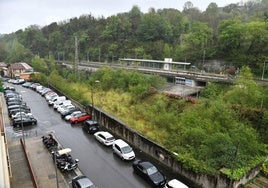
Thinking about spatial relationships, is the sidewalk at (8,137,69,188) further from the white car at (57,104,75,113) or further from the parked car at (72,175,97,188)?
the white car at (57,104,75,113)

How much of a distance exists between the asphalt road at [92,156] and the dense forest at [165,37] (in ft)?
140

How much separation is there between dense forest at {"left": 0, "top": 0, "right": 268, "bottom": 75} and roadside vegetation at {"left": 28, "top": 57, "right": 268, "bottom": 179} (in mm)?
21493

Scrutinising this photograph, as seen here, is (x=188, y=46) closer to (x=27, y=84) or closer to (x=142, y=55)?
(x=142, y=55)

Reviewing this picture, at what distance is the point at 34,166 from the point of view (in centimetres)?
2053

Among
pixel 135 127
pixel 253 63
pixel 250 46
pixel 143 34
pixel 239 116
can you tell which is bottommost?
pixel 135 127

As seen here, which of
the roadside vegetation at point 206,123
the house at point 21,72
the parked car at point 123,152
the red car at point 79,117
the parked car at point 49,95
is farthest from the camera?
the house at point 21,72

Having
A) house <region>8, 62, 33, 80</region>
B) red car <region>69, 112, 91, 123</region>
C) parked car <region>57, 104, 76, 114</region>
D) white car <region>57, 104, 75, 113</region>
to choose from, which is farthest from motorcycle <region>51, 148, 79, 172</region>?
house <region>8, 62, 33, 80</region>

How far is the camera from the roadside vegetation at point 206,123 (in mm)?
18000

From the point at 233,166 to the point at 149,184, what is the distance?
6485 millimetres

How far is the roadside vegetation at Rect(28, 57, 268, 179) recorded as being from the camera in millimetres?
18000

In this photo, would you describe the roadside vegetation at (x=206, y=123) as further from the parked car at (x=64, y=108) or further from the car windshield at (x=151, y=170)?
the parked car at (x=64, y=108)

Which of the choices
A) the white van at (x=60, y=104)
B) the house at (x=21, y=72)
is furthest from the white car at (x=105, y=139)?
the house at (x=21, y=72)

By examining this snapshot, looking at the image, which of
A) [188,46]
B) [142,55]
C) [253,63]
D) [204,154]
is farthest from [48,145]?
[142,55]

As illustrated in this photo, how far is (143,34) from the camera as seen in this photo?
86.2m
